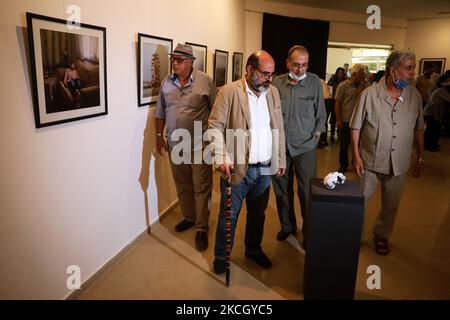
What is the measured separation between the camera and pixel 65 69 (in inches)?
81.5

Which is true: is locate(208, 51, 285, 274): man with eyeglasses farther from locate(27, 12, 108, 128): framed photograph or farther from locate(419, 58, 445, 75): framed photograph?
locate(419, 58, 445, 75): framed photograph

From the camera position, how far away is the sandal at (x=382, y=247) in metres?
3.06

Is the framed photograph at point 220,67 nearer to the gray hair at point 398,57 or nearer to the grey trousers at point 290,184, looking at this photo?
the grey trousers at point 290,184

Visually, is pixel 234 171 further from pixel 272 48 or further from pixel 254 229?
pixel 272 48

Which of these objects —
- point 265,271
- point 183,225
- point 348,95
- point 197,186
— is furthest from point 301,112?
point 348,95

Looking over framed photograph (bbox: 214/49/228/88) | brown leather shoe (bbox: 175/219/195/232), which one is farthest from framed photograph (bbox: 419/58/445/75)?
brown leather shoe (bbox: 175/219/195/232)

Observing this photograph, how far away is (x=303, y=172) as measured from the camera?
A: 3000mm

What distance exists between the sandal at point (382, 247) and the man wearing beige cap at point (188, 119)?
152 centimetres

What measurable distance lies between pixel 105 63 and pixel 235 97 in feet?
3.12

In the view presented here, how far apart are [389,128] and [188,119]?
1662 mm

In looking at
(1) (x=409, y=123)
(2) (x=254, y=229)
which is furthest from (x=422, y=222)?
(2) (x=254, y=229)

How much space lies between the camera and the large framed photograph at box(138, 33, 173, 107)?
117 inches

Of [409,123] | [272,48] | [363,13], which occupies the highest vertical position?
[363,13]

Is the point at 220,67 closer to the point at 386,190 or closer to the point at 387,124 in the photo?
the point at 387,124
